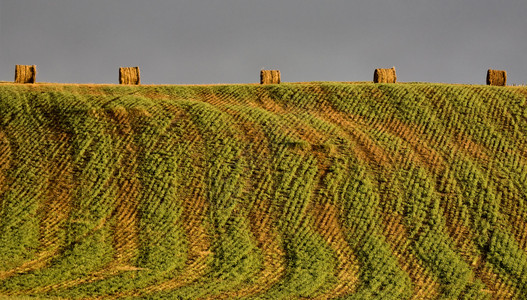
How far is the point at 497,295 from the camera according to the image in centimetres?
2688

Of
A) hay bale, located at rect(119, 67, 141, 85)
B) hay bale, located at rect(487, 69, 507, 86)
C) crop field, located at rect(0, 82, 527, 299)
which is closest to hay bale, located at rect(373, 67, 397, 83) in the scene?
crop field, located at rect(0, 82, 527, 299)

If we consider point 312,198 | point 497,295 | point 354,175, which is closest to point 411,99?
point 354,175

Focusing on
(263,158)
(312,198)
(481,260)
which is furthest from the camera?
(263,158)

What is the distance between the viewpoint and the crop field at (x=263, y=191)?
26.7 m

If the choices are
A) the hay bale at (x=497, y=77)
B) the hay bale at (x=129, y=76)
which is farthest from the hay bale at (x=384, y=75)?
the hay bale at (x=129, y=76)

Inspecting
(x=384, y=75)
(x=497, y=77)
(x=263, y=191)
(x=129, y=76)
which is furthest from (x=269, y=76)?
(x=497, y=77)

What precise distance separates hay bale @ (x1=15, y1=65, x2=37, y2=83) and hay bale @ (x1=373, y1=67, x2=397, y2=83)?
1731 cm

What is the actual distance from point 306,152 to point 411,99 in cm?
784

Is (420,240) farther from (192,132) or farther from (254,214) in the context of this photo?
(192,132)

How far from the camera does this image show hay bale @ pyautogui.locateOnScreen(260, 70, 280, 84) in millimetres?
41125

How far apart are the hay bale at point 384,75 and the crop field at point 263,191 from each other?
778mm

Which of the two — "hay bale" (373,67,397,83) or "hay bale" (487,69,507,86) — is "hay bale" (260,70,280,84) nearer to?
"hay bale" (373,67,397,83)

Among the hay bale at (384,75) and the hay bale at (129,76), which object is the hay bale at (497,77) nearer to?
the hay bale at (384,75)

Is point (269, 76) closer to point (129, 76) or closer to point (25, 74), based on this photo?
point (129, 76)
